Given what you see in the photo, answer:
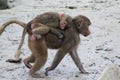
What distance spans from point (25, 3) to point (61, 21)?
18.8ft

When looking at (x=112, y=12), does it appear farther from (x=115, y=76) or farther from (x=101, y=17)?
(x=115, y=76)

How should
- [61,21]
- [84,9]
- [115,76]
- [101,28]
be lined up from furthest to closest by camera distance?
1. [84,9]
2. [101,28]
3. [61,21]
4. [115,76]

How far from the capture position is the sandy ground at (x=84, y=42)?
528 centimetres

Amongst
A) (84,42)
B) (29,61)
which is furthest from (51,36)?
(84,42)

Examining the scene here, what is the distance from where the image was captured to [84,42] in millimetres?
6812

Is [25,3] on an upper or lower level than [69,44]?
lower

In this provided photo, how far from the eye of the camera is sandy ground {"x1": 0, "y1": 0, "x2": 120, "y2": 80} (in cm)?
528

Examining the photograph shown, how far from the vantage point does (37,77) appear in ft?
16.5

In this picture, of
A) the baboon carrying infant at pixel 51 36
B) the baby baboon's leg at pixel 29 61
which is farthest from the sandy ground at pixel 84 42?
the baboon carrying infant at pixel 51 36

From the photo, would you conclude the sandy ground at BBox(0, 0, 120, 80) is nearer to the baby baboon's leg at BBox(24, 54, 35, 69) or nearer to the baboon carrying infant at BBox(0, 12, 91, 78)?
the baby baboon's leg at BBox(24, 54, 35, 69)

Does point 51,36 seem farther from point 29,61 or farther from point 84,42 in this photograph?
point 84,42

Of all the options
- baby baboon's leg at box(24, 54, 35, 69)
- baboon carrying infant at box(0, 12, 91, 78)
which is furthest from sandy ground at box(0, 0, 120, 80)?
baboon carrying infant at box(0, 12, 91, 78)

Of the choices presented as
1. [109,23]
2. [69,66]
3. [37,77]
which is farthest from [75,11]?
[37,77]

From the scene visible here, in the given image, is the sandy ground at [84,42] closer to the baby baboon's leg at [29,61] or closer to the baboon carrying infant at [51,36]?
the baby baboon's leg at [29,61]
